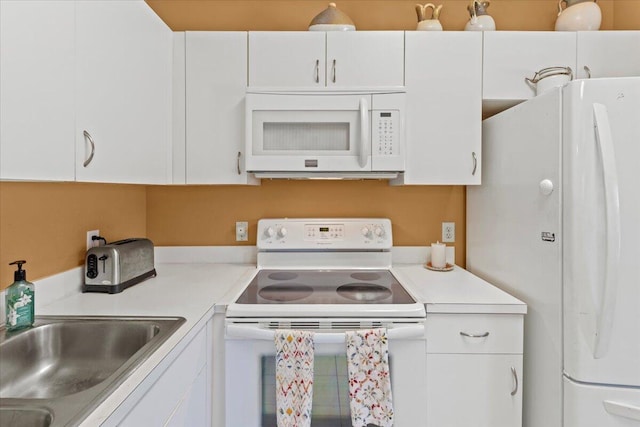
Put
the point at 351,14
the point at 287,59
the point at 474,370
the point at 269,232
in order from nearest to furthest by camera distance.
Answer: the point at 474,370, the point at 287,59, the point at 269,232, the point at 351,14

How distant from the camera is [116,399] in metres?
0.75

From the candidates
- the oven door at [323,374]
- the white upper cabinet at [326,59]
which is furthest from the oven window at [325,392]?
the white upper cabinet at [326,59]

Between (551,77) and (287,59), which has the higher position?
(287,59)

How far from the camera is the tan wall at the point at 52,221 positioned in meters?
1.21

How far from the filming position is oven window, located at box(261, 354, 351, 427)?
1408 mm

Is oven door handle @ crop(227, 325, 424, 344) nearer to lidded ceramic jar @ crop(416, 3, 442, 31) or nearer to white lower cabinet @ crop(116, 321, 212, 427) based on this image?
white lower cabinet @ crop(116, 321, 212, 427)

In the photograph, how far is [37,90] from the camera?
90 centimetres

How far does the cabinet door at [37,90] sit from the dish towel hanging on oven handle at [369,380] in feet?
3.69

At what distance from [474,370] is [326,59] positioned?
1557mm

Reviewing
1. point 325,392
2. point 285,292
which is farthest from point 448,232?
point 325,392

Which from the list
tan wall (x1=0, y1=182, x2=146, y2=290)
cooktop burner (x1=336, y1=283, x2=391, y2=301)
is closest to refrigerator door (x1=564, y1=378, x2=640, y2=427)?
cooktop burner (x1=336, y1=283, x2=391, y2=301)

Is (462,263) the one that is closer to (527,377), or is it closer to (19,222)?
(527,377)

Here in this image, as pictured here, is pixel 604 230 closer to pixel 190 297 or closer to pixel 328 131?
pixel 328 131

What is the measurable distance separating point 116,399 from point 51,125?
2.36 feet
